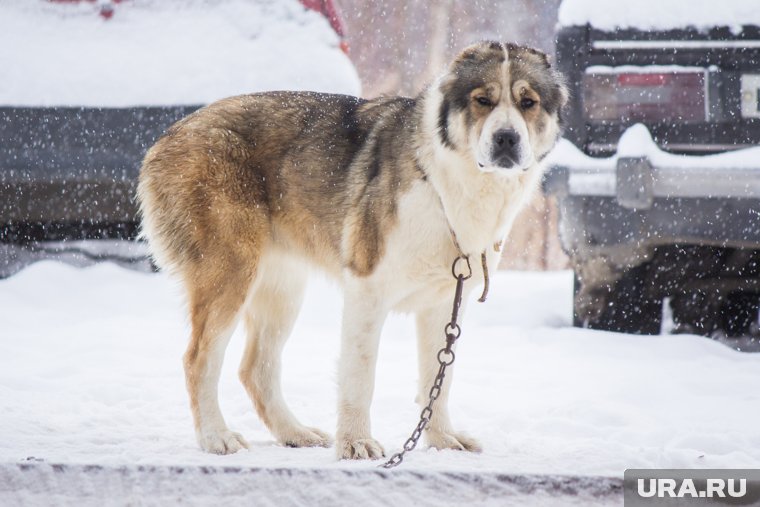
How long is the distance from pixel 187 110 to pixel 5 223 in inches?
71.0

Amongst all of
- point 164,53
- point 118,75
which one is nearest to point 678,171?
point 164,53

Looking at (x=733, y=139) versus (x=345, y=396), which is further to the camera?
(x=733, y=139)

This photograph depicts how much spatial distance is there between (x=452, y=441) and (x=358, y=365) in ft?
1.85

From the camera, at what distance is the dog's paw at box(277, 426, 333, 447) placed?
4.45m

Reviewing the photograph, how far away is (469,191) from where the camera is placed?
400 cm

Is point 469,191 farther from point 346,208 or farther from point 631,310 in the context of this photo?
point 631,310

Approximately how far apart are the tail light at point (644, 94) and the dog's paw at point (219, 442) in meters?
2.76

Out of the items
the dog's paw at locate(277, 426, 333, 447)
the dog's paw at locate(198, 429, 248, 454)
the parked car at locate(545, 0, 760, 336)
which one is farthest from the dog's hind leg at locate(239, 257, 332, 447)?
the parked car at locate(545, 0, 760, 336)

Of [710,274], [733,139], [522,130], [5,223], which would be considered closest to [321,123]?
[522,130]

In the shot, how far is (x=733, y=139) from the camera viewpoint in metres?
5.44

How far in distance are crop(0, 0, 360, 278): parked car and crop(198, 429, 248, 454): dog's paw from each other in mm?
2509

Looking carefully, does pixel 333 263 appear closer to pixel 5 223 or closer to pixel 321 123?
pixel 321 123

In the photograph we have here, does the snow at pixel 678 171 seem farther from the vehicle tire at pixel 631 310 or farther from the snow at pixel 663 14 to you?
the vehicle tire at pixel 631 310

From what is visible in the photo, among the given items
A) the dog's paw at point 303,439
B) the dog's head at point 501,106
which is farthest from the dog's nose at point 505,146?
the dog's paw at point 303,439
